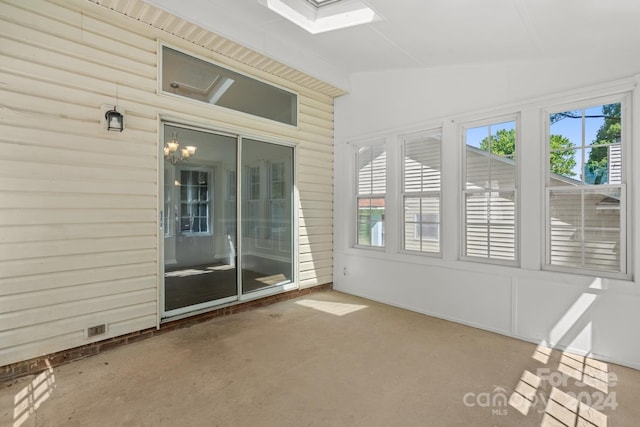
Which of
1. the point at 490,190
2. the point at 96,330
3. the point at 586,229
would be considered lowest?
the point at 96,330

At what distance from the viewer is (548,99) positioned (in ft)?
10.4

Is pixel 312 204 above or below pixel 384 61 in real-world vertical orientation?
below

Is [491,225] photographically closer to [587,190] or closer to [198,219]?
[587,190]

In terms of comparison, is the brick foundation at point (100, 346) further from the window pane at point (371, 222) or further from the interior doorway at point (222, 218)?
the window pane at point (371, 222)

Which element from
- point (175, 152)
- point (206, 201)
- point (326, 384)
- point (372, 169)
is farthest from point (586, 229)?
point (175, 152)

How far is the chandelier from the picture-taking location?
3496mm

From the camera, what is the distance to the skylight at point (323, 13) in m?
3.15

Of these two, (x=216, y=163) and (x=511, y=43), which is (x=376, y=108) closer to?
(x=511, y=43)

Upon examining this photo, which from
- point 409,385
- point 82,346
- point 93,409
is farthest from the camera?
point 82,346

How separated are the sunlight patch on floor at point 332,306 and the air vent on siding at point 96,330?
231 centimetres

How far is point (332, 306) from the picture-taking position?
174 inches

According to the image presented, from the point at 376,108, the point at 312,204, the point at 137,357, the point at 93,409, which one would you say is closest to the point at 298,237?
the point at 312,204

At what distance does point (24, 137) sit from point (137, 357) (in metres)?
2.08

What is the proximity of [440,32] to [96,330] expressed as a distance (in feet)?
14.1
